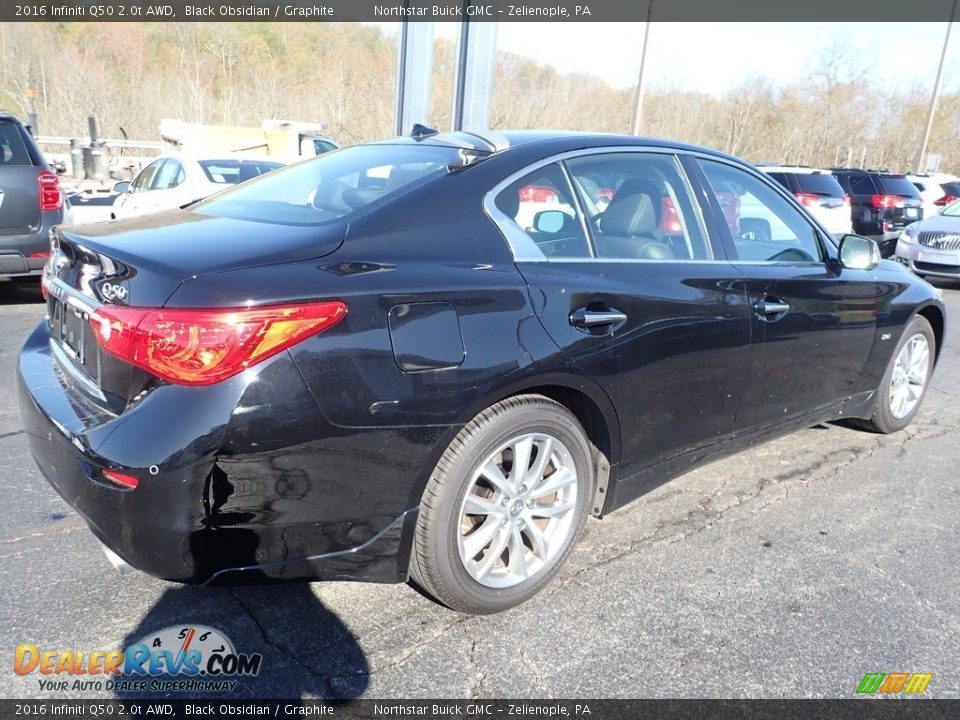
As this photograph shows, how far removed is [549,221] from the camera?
109 inches

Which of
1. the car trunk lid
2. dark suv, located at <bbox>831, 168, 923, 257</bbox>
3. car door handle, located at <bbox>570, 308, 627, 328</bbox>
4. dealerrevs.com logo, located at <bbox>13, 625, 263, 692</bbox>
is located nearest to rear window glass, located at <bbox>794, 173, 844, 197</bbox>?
dark suv, located at <bbox>831, 168, 923, 257</bbox>

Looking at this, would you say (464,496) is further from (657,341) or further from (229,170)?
(229,170)

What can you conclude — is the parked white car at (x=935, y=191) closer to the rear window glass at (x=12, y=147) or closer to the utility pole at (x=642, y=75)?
the utility pole at (x=642, y=75)

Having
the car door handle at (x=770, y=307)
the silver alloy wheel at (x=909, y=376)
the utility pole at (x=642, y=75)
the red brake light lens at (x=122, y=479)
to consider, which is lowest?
the silver alloy wheel at (x=909, y=376)

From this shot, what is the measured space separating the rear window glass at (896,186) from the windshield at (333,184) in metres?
15.5

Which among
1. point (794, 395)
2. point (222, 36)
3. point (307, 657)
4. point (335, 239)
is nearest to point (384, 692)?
point (307, 657)

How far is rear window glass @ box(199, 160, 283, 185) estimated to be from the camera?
36.1 feet

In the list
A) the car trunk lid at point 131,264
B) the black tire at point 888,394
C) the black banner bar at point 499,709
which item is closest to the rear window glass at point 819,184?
the black tire at point 888,394

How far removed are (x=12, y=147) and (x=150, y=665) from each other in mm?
6350

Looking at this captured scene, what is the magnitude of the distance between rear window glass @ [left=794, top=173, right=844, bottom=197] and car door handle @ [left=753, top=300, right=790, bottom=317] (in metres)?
12.2

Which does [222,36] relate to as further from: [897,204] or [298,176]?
[298,176]

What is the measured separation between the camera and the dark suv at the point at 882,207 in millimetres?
15312

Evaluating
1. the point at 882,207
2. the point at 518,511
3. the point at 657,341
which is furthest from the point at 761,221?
the point at 882,207

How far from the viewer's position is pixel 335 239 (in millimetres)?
2250
